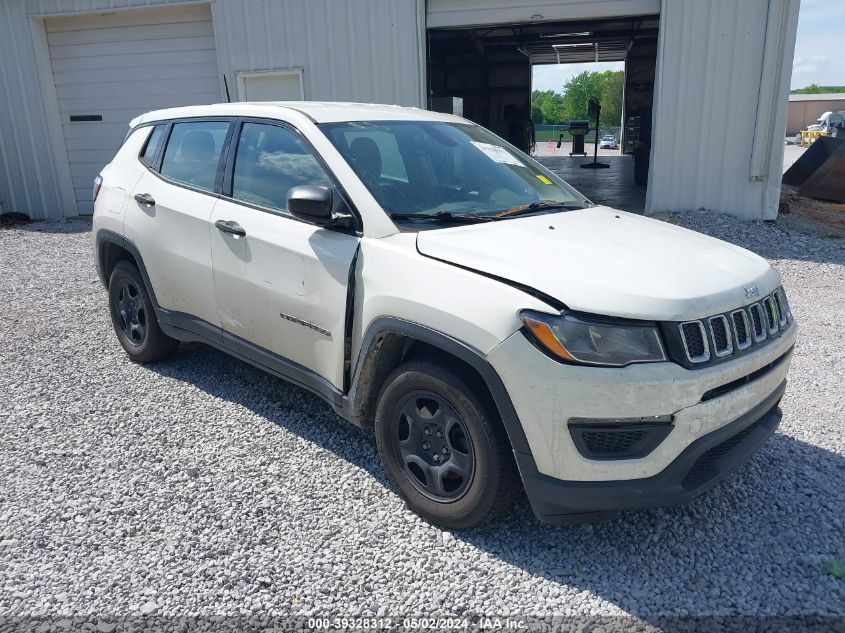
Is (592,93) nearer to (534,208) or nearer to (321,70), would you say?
(321,70)

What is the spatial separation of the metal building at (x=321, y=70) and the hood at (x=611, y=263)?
7.21m

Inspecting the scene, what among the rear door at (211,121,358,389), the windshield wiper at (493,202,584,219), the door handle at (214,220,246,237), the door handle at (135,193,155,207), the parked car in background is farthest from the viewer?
the parked car in background

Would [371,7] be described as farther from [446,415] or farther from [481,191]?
[446,415]

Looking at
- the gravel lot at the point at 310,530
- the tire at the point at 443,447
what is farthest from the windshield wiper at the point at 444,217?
the gravel lot at the point at 310,530

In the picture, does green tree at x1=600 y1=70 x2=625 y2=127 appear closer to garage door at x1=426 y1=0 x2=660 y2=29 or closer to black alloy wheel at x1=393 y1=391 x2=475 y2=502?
garage door at x1=426 y1=0 x2=660 y2=29

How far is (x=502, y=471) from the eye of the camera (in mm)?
2756

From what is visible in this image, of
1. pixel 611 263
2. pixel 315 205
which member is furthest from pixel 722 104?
pixel 315 205

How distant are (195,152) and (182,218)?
495mm

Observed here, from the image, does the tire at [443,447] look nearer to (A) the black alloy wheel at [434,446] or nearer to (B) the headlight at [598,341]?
(A) the black alloy wheel at [434,446]

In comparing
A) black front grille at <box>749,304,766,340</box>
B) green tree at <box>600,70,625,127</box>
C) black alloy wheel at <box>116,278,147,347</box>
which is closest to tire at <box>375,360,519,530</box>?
black front grille at <box>749,304,766,340</box>

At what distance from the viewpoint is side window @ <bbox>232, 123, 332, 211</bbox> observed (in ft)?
11.7

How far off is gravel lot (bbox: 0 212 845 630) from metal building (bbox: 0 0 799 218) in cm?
600

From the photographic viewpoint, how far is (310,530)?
3.07 m

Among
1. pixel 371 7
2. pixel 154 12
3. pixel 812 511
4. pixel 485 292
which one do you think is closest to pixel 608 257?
pixel 485 292
